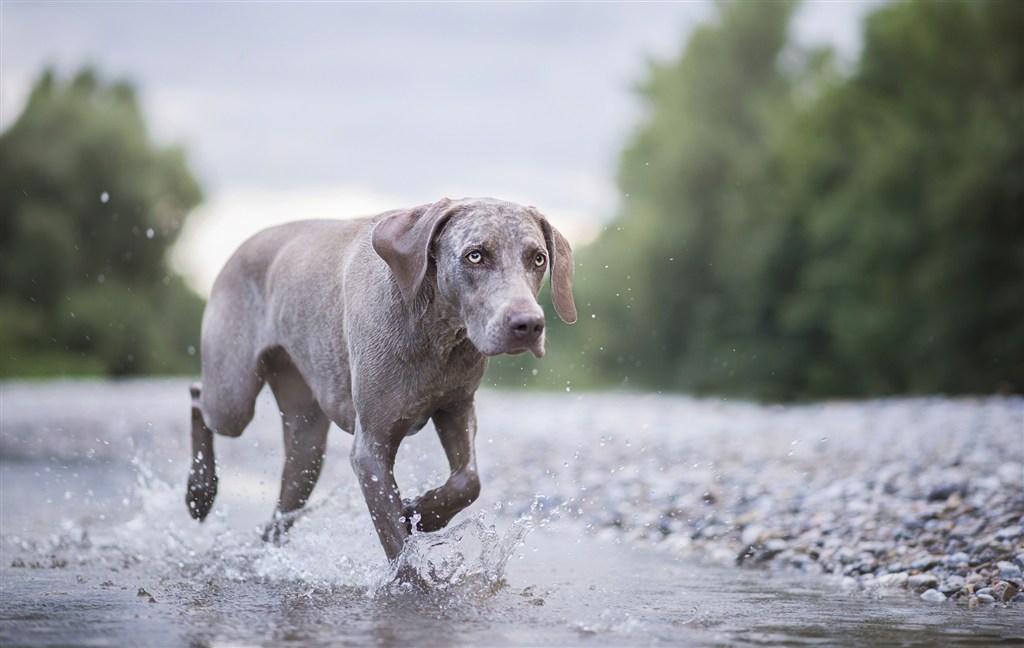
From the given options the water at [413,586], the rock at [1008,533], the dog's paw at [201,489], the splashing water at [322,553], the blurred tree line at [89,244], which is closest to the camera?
the water at [413,586]

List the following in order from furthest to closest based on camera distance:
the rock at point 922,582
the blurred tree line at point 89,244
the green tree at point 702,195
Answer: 1. the blurred tree line at point 89,244
2. the green tree at point 702,195
3. the rock at point 922,582

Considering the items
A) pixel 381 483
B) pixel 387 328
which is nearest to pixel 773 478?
pixel 381 483

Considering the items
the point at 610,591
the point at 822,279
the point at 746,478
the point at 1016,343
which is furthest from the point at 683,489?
the point at 822,279

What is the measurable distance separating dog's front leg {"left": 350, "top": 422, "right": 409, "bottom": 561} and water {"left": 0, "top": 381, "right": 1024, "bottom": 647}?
0.11 metres

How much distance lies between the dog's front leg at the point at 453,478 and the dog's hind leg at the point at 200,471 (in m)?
2.11

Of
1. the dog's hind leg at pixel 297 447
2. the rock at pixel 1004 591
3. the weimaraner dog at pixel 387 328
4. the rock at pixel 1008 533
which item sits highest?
the weimaraner dog at pixel 387 328

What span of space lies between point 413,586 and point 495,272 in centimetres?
172

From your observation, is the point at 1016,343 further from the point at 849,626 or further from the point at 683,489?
the point at 849,626

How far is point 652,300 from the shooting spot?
34688mm

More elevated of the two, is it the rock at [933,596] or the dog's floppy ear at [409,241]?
the dog's floppy ear at [409,241]

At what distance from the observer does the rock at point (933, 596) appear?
5984mm

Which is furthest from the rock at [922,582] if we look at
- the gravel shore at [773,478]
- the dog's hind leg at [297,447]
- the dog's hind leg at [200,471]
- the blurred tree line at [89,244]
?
the blurred tree line at [89,244]

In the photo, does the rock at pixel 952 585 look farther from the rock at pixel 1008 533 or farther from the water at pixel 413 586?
the rock at pixel 1008 533

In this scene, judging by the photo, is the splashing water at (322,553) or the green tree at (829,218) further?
the green tree at (829,218)
